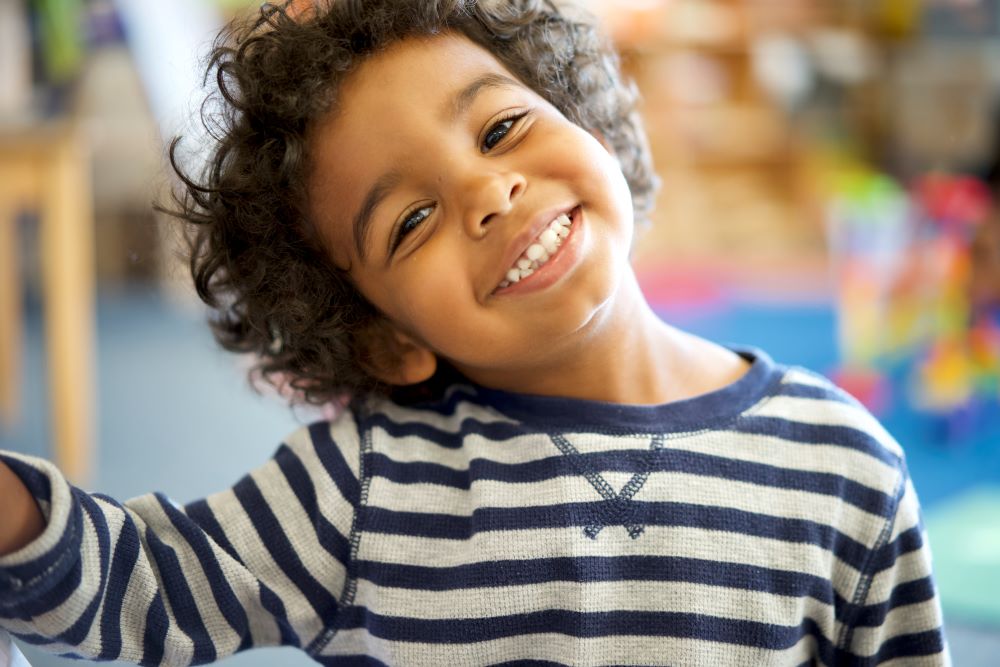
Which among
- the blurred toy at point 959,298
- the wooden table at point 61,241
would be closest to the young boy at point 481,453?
the wooden table at point 61,241

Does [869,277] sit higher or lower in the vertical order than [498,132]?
higher

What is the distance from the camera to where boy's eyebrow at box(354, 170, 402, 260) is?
794 mm

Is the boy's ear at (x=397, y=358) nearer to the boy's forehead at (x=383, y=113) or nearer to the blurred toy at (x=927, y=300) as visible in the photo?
the boy's forehead at (x=383, y=113)

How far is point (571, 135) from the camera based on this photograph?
0.82 metres

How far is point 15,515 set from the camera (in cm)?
66

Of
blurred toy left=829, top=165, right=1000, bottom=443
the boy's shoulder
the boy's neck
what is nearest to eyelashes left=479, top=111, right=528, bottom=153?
the boy's neck

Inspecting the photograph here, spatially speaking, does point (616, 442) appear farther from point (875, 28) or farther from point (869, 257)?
point (875, 28)

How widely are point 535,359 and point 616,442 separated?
10 cm

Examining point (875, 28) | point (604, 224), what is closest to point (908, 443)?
point (604, 224)

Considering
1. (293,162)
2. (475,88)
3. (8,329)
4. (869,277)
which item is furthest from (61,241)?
(869,277)

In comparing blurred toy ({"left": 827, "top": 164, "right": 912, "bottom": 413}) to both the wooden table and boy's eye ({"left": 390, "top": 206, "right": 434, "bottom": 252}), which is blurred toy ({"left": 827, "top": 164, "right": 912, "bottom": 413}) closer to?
the wooden table

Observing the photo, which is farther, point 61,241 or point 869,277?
point 869,277

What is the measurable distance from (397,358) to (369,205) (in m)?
0.16

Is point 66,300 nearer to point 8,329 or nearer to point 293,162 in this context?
point 8,329
